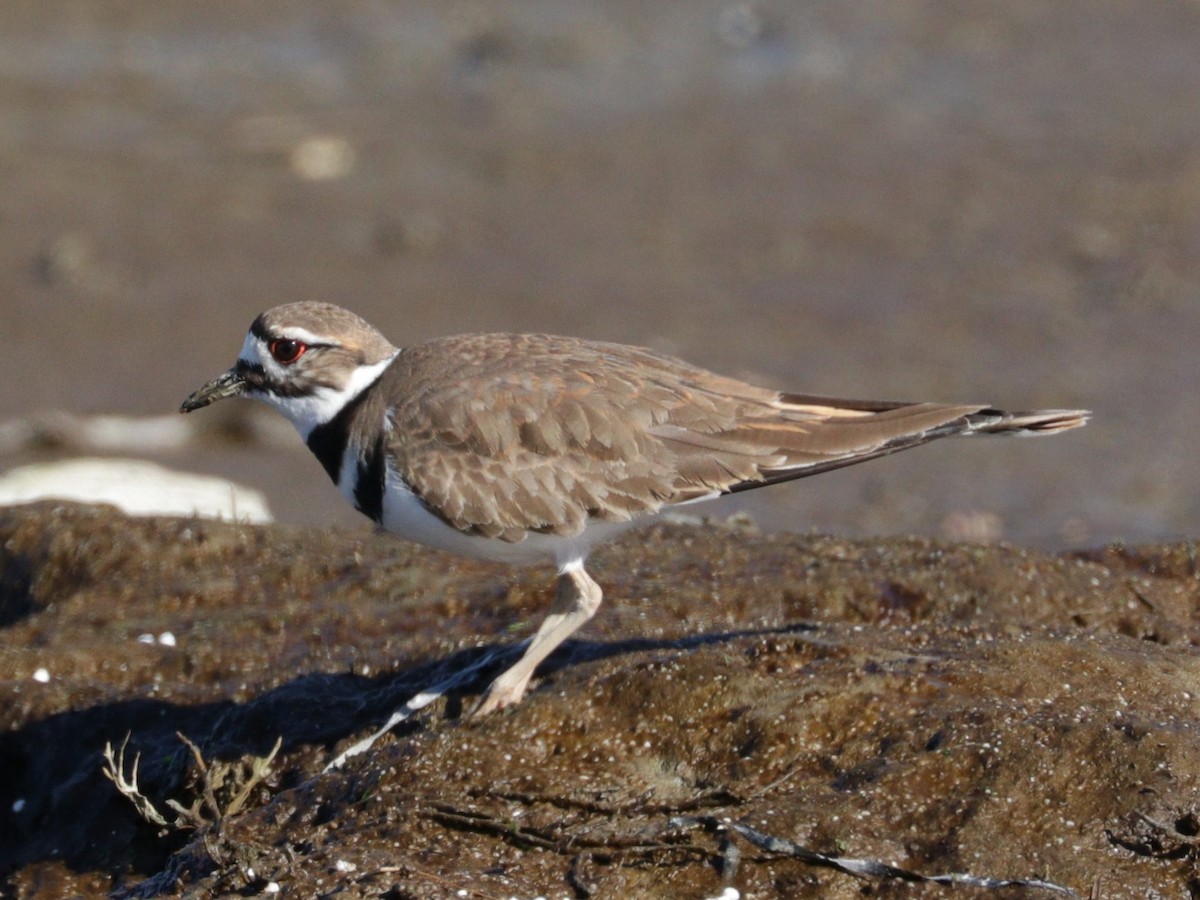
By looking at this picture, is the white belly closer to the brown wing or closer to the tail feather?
the brown wing

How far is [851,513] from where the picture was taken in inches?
428

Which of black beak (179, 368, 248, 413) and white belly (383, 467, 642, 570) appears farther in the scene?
black beak (179, 368, 248, 413)

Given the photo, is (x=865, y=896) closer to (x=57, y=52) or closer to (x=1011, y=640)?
(x=1011, y=640)

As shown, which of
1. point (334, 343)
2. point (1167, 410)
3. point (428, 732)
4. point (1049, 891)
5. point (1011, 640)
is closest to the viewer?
point (1049, 891)

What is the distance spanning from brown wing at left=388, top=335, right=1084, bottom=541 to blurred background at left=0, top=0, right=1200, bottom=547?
4150 mm

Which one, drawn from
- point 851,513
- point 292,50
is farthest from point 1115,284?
point 292,50

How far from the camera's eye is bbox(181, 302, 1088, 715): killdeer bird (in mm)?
5770

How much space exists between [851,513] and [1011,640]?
200 inches

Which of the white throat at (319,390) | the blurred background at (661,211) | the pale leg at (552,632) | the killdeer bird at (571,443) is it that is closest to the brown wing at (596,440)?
the killdeer bird at (571,443)

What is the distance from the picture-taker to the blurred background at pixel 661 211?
1158 cm

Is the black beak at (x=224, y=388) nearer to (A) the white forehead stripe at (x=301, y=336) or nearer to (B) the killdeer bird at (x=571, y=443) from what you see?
(A) the white forehead stripe at (x=301, y=336)

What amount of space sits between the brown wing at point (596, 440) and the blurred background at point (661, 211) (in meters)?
4.15

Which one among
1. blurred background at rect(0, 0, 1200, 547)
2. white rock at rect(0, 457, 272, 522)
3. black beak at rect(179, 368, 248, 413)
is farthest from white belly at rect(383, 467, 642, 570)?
blurred background at rect(0, 0, 1200, 547)

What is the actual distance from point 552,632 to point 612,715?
0.55 m
